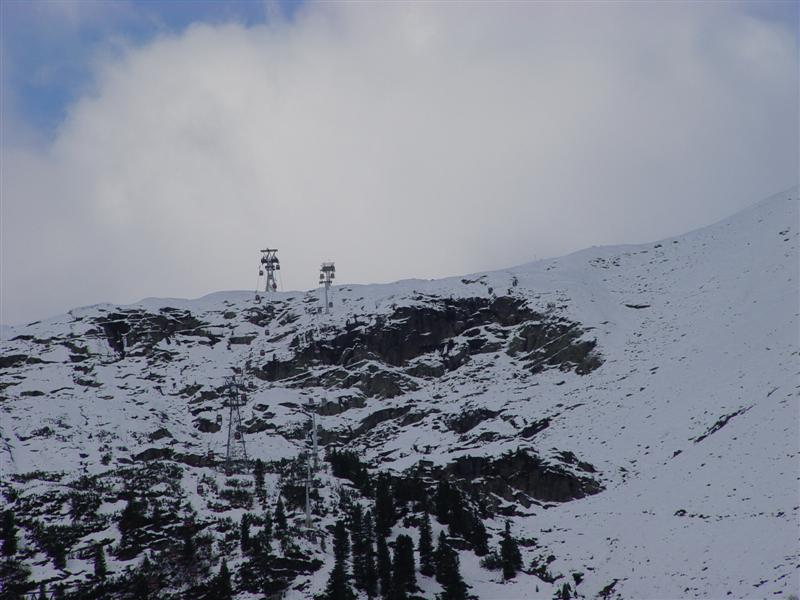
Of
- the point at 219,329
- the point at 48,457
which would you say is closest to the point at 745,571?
the point at 48,457

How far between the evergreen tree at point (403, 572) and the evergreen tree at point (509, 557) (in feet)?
22.4

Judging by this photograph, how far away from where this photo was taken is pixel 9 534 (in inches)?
2741

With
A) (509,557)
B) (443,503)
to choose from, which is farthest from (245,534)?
(509,557)

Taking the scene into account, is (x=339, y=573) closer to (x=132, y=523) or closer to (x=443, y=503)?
(x=443, y=503)

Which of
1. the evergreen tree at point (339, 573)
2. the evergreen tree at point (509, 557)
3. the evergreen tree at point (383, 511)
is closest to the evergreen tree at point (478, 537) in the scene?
the evergreen tree at point (509, 557)

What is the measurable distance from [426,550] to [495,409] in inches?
1455

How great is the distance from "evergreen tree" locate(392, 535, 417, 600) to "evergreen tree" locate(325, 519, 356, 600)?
9.93 ft

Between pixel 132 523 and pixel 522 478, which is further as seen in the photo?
pixel 522 478

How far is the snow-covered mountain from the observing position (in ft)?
220

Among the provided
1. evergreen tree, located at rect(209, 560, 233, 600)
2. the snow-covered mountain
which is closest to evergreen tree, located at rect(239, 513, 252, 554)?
the snow-covered mountain

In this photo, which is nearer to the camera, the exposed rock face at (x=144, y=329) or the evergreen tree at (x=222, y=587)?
the evergreen tree at (x=222, y=587)

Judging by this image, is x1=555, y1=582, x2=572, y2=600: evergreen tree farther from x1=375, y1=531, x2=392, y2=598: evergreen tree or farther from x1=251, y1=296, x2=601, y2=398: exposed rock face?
x1=251, y1=296, x2=601, y2=398: exposed rock face

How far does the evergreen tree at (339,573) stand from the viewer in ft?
201

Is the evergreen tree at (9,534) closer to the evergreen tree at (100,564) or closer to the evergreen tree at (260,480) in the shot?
the evergreen tree at (100,564)
